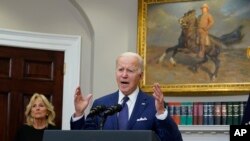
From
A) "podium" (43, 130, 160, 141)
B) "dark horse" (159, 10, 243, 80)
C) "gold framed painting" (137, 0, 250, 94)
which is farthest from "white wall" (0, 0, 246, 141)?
"podium" (43, 130, 160, 141)

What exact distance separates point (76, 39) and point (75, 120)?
10.0 feet

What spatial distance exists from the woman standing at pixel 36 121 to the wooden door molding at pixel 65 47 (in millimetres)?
855

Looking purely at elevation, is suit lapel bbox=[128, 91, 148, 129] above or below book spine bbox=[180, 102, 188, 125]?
above

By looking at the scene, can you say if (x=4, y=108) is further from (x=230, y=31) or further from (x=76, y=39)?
(x=230, y=31)

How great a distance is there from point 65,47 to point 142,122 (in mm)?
3012

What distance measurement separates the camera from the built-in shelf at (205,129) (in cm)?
487

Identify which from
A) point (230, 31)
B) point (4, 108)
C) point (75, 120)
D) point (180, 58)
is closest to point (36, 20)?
point (4, 108)

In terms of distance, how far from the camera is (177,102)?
16.7 ft

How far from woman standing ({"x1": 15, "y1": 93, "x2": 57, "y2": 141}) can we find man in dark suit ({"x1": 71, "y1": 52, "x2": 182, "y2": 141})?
69.2 inches

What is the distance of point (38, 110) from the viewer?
4344 mm

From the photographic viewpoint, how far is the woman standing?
4.24m

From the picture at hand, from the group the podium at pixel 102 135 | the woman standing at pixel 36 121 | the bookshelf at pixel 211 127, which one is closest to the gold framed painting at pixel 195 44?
the bookshelf at pixel 211 127

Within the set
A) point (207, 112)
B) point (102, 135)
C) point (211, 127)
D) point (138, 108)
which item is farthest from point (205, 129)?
point (102, 135)

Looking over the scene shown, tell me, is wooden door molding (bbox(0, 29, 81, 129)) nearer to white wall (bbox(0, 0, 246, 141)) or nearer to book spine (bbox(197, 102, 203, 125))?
white wall (bbox(0, 0, 246, 141))
